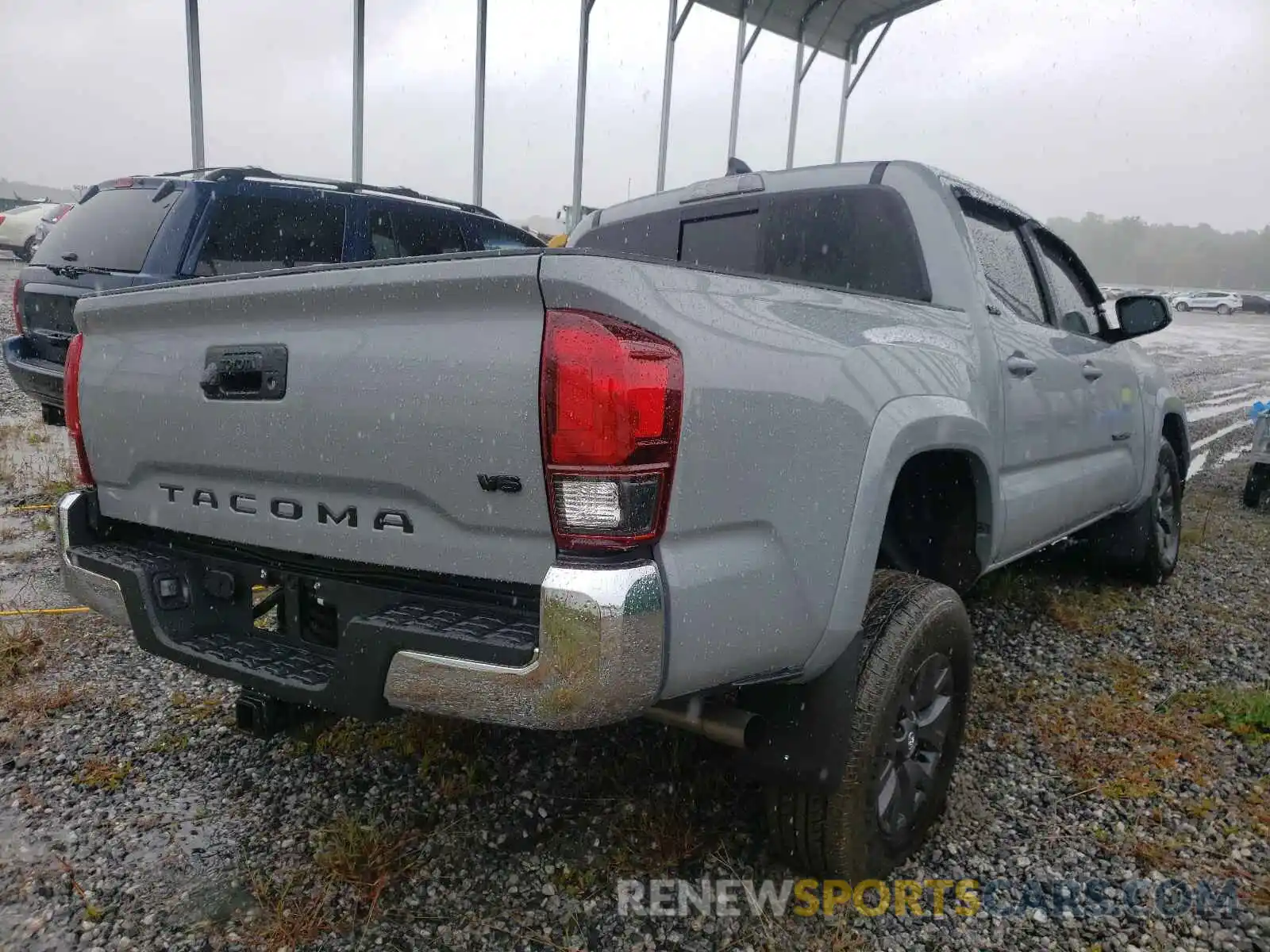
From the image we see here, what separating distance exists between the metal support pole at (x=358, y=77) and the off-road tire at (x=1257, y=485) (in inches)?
443

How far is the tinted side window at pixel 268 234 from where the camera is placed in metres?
5.49

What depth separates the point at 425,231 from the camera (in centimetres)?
676

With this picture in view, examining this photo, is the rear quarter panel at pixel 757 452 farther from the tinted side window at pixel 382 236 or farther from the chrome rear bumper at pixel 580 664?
the tinted side window at pixel 382 236

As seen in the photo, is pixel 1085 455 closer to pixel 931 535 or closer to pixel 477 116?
pixel 931 535

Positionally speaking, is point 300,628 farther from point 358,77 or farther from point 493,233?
point 358,77

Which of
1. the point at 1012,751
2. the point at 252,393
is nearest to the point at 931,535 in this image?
the point at 1012,751

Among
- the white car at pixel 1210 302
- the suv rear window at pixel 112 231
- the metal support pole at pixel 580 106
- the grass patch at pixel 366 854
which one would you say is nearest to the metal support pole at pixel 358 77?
the metal support pole at pixel 580 106

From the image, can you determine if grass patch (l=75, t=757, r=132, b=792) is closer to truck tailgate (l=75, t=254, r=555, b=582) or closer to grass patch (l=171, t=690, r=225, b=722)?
grass patch (l=171, t=690, r=225, b=722)

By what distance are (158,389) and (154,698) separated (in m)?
1.59

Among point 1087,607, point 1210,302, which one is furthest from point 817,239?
point 1210,302

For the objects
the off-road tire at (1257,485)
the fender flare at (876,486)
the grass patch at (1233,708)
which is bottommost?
the grass patch at (1233,708)

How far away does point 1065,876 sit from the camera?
7.82 feet

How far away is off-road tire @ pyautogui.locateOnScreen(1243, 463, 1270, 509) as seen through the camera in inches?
281

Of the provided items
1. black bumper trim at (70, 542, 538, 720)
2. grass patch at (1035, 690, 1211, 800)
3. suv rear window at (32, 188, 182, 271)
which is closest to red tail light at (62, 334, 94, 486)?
black bumper trim at (70, 542, 538, 720)
